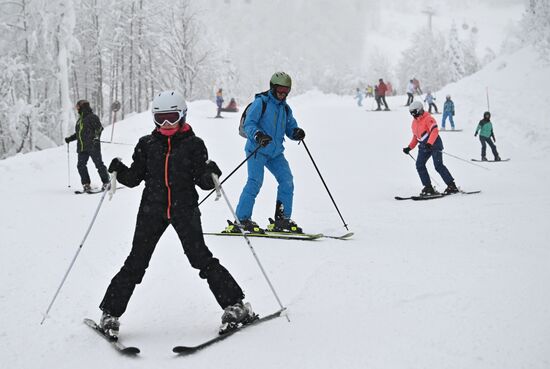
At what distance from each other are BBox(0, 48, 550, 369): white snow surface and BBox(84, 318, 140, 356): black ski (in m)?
0.04

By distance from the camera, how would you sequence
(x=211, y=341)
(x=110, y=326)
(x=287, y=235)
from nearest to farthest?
(x=211, y=341) < (x=110, y=326) < (x=287, y=235)

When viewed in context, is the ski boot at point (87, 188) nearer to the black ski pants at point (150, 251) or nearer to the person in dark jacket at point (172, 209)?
the person in dark jacket at point (172, 209)

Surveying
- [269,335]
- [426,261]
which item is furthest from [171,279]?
[426,261]

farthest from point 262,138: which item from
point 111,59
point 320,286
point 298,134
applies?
point 111,59

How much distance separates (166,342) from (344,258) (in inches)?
88.6

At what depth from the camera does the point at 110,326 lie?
3221mm

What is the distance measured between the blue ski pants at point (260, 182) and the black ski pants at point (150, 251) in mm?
2711

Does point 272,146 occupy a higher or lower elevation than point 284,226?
higher

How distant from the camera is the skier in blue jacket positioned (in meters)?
5.92

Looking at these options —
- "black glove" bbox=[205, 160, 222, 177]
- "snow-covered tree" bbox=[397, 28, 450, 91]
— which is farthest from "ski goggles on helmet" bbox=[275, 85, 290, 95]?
"snow-covered tree" bbox=[397, 28, 450, 91]

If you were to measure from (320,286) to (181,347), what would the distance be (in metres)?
1.53

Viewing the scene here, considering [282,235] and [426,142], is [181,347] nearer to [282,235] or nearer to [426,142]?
[282,235]

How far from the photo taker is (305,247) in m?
5.48

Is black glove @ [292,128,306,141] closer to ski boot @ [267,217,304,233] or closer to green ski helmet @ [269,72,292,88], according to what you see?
green ski helmet @ [269,72,292,88]
